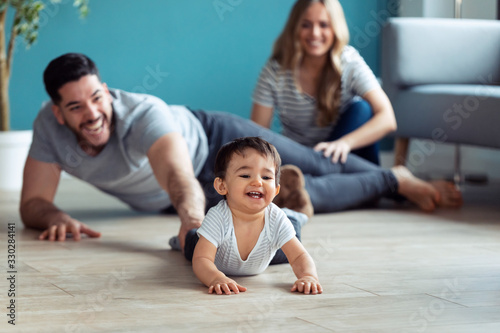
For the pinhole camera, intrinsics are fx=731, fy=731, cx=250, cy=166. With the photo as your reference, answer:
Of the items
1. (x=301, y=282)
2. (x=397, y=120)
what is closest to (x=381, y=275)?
(x=301, y=282)

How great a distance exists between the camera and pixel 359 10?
132 inches

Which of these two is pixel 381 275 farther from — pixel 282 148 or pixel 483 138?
pixel 483 138

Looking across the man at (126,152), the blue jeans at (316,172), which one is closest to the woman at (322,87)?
the blue jeans at (316,172)

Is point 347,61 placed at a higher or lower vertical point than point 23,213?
higher

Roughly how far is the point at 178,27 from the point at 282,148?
126cm

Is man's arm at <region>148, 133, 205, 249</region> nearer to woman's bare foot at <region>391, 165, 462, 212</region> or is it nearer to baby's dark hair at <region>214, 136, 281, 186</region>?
baby's dark hair at <region>214, 136, 281, 186</region>

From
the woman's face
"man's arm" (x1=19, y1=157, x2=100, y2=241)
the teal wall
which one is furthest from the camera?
the teal wall

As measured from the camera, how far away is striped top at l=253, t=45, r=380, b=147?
2.31 m

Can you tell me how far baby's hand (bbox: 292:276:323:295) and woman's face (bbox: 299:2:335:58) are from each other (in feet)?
3.98

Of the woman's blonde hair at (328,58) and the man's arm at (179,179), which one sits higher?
the woman's blonde hair at (328,58)

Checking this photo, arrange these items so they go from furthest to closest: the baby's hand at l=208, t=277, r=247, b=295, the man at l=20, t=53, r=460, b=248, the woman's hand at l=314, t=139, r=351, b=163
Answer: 1. the woman's hand at l=314, t=139, r=351, b=163
2. the man at l=20, t=53, r=460, b=248
3. the baby's hand at l=208, t=277, r=247, b=295

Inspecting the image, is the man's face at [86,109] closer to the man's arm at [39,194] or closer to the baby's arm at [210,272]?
the man's arm at [39,194]

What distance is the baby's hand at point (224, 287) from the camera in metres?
1.19

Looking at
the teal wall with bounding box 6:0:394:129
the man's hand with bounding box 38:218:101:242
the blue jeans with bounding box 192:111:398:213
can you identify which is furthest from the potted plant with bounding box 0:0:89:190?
the man's hand with bounding box 38:218:101:242
